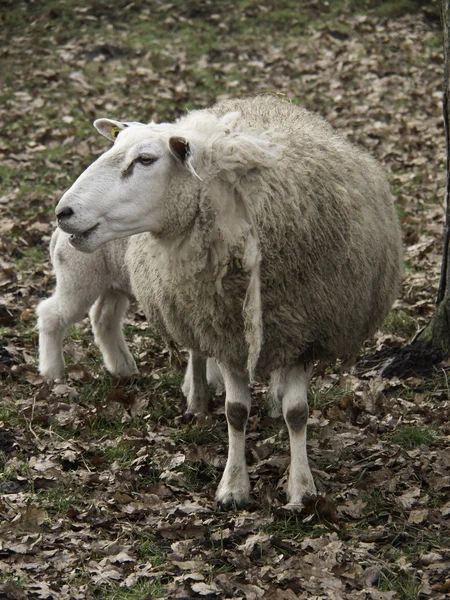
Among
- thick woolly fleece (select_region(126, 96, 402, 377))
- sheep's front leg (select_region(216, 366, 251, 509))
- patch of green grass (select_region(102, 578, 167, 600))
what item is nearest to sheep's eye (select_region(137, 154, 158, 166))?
thick woolly fleece (select_region(126, 96, 402, 377))

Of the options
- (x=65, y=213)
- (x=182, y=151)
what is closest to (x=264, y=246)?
(x=182, y=151)

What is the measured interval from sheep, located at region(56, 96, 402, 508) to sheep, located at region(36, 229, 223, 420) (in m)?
0.97

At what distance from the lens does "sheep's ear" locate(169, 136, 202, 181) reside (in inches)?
160

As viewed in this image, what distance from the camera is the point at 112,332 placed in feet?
20.9

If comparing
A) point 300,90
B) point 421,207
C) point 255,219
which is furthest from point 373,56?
point 255,219

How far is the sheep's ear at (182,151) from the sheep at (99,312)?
1.72m

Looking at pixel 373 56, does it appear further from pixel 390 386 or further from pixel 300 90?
pixel 390 386

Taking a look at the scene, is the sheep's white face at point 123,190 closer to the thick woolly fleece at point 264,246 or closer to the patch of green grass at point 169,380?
the thick woolly fleece at point 264,246

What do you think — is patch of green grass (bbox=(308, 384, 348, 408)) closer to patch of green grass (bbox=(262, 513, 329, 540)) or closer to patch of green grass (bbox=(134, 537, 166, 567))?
patch of green grass (bbox=(262, 513, 329, 540))

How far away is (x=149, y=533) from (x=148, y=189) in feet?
5.52

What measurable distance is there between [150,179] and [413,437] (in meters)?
2.29

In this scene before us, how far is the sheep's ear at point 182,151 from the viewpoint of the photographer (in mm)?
4066

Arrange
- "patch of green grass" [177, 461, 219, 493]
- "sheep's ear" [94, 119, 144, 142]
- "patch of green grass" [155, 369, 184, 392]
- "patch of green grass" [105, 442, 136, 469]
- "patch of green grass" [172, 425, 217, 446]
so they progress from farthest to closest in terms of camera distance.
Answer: "patch of green grass" [155, 369, 184, 392], "patch of green grass" [172, 425, 217, 446], "patch of green grass" [105, 442, 136, 469], "patch of green grass" [177, 461, 219, 493], "sheep's ear" [94, 119, 144, 142]

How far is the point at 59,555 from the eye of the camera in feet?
13.1
